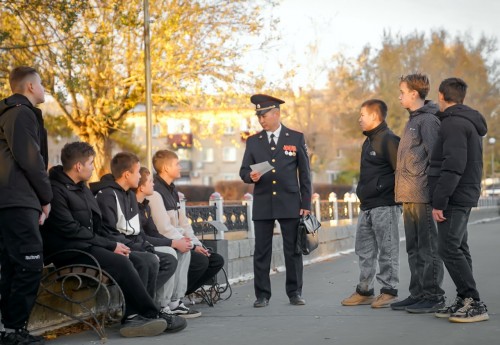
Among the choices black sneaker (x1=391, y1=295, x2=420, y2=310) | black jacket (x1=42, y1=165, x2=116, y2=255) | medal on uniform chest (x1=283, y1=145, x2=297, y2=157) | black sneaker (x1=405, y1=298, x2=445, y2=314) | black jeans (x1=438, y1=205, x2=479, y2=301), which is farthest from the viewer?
medal on uniform chest (x1=283, y1=145, x2=297, y2=157)

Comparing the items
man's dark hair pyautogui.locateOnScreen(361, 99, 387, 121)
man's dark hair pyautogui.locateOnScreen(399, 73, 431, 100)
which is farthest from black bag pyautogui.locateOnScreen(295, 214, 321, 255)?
man's dark hair pyautogui.locateOnScreen(399, 73, 431, 100)

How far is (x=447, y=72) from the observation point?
212 ft

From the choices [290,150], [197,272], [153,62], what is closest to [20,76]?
[197,272]

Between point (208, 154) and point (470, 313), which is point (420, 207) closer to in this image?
point (470, 313)

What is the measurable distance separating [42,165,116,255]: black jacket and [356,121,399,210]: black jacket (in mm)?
3094

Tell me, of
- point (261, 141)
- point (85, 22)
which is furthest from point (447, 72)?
point (261, 141)

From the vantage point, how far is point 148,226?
10.1 m

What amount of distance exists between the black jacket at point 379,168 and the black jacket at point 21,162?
3798 millimetres

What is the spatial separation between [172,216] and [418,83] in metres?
2.88

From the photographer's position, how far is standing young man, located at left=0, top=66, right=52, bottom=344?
7.76m

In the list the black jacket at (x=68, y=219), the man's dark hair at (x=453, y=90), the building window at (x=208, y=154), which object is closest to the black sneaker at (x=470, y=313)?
the man's dark hair at (x=453, y=90)

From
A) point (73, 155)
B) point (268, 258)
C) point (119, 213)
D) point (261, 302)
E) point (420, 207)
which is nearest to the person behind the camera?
point (73, 155)

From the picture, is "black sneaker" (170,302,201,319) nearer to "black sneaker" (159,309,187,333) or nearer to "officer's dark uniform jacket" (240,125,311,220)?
"black sneaker" (159,309,187,333)

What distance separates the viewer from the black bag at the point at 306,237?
10797mm
